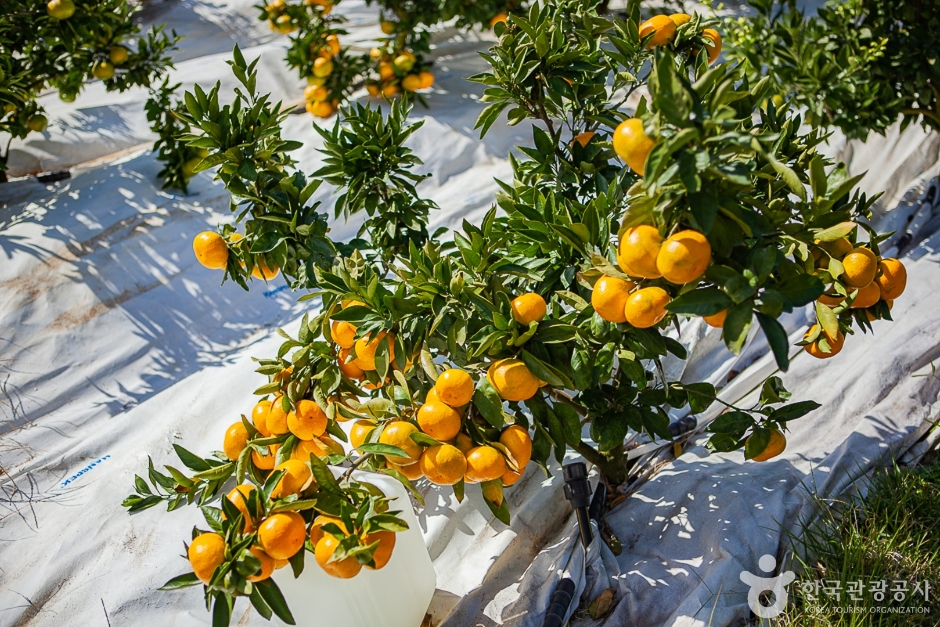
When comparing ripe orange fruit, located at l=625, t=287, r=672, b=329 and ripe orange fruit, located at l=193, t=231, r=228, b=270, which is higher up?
Result: ripe orange fruit, located at l=625, t=287, r=672, b=329

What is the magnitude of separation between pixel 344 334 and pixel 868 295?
2.80 ft

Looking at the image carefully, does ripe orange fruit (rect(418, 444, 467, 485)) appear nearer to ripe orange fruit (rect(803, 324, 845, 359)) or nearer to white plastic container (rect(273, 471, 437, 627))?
white plastic container (rect(273, 471, 437, 627))

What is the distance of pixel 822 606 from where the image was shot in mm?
1219

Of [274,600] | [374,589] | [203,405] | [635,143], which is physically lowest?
[203,405]

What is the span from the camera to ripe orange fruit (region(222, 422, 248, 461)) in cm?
116

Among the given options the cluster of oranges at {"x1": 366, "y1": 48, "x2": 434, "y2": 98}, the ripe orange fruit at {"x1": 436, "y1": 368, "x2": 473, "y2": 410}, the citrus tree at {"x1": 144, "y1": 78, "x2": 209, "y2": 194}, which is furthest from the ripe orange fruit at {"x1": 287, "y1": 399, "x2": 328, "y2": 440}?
the cluster of oranges at {"x1": 366, "y1": 48, "x2": 434, "y2": 98}

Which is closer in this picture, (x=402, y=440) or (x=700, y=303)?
(x=700, y=303)

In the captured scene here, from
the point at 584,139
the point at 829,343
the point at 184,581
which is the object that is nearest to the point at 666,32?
the point at 584,139

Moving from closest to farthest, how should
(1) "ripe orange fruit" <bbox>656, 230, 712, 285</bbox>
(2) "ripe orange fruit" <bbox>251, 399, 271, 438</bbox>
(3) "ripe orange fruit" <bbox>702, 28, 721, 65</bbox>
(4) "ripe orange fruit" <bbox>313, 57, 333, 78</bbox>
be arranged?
(1) "ripe orange fruit" <bbox>656, 230, 712, 285</bbox> < (2) "ripe orange fruit" <bbox>251, 399, 271, 438</bbox> < (3) "ripe orange fruit" <bbox>702, 28, 721, 65</bbox> < (4) "ripe orange fruit" <bbox>313, 57, 333, 78</bbox>

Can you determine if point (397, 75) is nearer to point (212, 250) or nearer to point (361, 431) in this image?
point (212, 250)

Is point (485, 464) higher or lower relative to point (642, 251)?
lower

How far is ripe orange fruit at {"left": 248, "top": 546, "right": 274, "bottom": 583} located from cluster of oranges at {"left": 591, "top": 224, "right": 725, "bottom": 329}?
573mm

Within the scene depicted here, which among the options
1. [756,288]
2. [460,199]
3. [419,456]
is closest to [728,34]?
[460,199]

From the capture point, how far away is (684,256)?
84 cm
